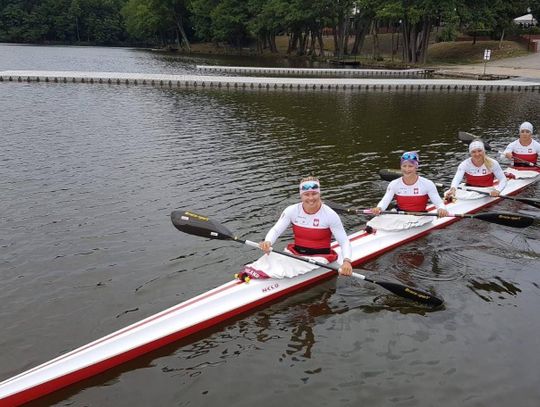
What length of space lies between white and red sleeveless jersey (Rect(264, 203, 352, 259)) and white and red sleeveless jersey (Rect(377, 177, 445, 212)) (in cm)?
280

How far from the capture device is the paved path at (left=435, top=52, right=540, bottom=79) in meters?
57.2

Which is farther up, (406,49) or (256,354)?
(406,49)

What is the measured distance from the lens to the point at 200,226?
10508mm

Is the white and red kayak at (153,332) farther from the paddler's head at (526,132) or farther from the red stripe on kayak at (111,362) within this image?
the paddler's head at (526,132)

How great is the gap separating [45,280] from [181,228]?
3.04 meters

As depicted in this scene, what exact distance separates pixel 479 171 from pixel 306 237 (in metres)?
7.99

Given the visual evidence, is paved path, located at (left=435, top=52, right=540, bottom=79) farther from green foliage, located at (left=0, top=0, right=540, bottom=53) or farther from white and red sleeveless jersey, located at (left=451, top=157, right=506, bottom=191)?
white and red sleeveless jersey, located at (left=451, top=157, right=506, bottom=191)

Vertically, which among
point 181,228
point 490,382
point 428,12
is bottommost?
point 490,382

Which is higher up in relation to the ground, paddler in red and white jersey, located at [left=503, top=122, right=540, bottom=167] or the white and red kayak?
paddler in red and white jersey, located at [left=503, top=122, right=540, bottom=167]

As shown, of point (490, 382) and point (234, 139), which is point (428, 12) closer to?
point (234, 139)

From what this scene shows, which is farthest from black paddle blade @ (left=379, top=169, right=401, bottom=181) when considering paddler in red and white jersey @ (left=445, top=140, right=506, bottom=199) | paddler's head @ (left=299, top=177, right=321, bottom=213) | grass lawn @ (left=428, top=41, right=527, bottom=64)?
grass lawn @ (left=428, top=41, right=527, bottom=64)

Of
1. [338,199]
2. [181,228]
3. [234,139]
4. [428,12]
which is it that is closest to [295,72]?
[428,12]

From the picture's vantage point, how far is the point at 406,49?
7206cm

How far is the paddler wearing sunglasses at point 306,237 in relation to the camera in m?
9.74
